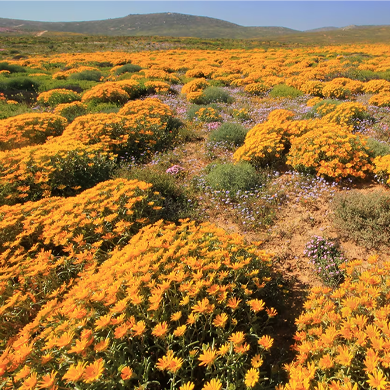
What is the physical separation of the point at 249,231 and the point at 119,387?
321 cm

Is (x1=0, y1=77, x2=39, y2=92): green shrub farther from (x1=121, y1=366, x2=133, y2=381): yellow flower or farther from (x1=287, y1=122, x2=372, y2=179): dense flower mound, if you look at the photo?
(x1=121, y1=366, x2=133, y2=381): yellow flower

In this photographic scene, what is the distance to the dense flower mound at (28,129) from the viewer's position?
24.1ft

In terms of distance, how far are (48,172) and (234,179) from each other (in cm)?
386

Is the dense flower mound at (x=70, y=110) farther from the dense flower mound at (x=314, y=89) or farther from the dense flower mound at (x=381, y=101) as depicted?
the dense flower mound at (x=381, y=101)

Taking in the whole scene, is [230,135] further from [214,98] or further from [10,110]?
[10,110]

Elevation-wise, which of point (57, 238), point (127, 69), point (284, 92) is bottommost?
point (57, 238)

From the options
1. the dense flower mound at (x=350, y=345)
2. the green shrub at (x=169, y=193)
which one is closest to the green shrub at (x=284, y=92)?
the green shrub at (x=169, y=193)

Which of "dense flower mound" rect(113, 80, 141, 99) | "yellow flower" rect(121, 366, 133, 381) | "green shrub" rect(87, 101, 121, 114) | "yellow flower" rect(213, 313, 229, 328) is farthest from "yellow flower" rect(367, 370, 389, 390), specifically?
"dense flower mound" rect(113, 80, 141, 99)

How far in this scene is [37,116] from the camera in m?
8.34

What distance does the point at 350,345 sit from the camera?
1.92m

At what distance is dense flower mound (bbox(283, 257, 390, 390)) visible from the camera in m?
1.74

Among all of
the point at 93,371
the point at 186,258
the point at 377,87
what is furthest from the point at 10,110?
the point at 377,87

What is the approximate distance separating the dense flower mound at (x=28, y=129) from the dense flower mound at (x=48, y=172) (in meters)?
1.95

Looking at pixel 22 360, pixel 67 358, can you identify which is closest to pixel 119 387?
pixel 67 358
